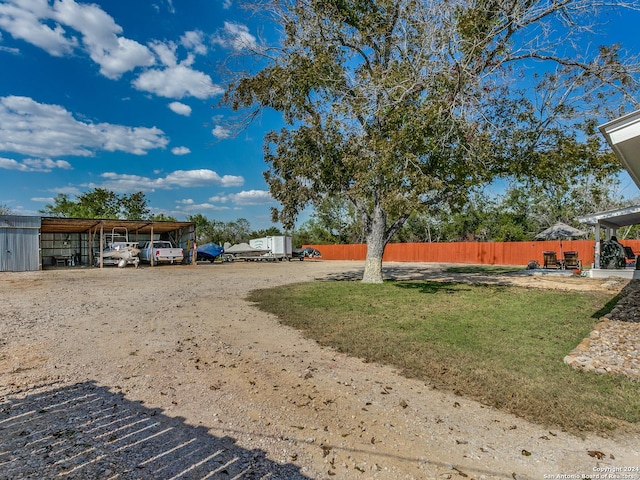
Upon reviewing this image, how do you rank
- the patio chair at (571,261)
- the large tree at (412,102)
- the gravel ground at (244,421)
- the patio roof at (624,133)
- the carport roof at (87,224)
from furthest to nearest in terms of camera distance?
1. the carport roof at (87,224)
2. the patio chair at (571,261)
3. the large tree at (412,102)
4. the patio roof at (624,133)
5. the gravel ground at (244,421)

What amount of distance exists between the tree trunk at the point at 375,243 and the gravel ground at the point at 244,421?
8114 millimetres

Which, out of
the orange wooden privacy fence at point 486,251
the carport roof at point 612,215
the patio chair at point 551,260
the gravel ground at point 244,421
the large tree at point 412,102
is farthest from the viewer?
the orange wooden privacy fence at point 486,251

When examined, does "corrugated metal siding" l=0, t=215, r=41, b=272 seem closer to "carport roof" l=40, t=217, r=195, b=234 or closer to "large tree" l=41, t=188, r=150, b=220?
"carport roof" l=40, t=217, r=195, b=234

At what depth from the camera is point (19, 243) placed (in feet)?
63.5

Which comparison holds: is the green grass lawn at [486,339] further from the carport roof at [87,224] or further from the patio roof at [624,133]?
the carport roof at [87,224]

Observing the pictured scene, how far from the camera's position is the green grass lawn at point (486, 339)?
3.60m

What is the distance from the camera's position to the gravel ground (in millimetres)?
2566

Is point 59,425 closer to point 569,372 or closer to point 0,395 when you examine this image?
point 0,395

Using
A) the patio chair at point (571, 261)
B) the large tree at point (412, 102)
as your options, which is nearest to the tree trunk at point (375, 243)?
the large tree at point (412, 102)

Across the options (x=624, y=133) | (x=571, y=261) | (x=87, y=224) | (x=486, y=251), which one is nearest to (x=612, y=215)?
(x=571, y=261)

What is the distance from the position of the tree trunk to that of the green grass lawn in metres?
2.37

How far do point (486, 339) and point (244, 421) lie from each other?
4242mm

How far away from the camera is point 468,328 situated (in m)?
6.63

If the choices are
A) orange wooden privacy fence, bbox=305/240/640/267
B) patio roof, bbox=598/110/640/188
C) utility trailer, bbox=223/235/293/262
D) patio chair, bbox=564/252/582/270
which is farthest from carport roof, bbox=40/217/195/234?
patio roof, bbox=598/110/640/188
